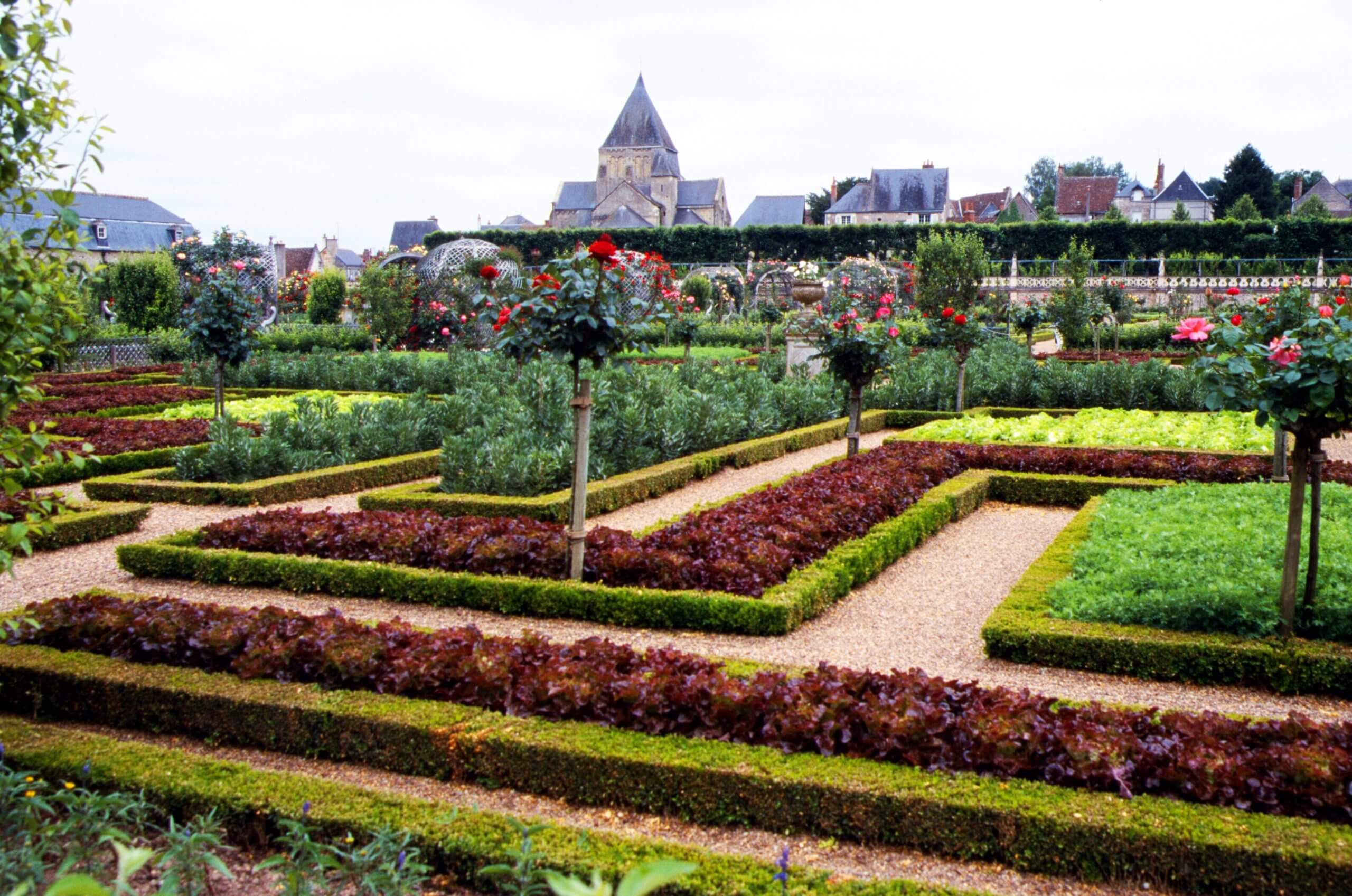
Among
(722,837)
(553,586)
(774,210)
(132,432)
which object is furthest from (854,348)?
(774,210)

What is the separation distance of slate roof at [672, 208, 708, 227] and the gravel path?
82.5 m

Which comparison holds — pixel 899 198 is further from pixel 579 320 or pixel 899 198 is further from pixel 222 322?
pixel 579 320

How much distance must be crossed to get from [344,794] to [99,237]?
54.2m

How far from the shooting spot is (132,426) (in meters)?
12.8

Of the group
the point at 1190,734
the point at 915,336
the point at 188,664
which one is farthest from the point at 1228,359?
the point at 915,336

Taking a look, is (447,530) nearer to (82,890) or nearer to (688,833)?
(688,833)

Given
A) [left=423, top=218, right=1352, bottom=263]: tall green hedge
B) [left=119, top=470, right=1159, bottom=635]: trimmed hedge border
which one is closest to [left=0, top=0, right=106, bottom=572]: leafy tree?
Result: [left=119, top=470, right=1159, bottom=635]: trimmed hedge border

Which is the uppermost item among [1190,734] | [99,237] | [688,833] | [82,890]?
[99,237]

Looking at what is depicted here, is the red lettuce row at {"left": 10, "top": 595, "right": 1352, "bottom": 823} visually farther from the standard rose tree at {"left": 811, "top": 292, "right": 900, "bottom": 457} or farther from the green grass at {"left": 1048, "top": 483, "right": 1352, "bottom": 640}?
the standard rose tree at {"left": 811, "top": 292, "right": 900, "bottom": 457}

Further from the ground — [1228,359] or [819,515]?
[1228,359]

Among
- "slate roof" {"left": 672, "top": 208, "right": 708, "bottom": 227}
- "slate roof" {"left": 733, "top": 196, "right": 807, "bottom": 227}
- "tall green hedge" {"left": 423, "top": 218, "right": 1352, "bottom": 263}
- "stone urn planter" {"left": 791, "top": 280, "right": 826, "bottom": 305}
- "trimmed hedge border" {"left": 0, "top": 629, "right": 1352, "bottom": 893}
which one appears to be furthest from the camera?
"slate roof" {"left": 672, "top": 208, "right": 708, "bottom": 227}

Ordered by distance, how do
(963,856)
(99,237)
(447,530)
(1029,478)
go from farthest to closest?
1. (99,237)
2. (1029,478)
3. (447,530)
4. (963,856)

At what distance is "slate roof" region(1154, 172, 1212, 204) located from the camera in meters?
76.4

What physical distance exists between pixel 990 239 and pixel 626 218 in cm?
3266
